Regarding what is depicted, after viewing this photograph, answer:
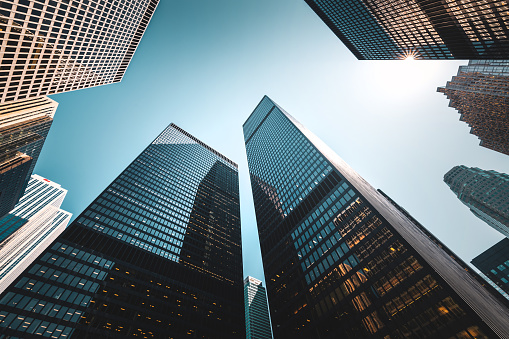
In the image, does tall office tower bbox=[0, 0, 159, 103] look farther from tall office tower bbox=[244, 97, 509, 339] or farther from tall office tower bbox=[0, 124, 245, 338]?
tall office tower bbox=[244, 97, 509, 339]

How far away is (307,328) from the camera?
4772 cm

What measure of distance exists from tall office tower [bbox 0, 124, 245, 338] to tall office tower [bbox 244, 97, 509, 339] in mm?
29069

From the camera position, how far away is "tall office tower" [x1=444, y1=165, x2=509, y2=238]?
360 feet

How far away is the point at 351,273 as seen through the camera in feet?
152

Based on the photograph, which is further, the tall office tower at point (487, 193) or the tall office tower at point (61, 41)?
the tall office tower at point (487, 193)

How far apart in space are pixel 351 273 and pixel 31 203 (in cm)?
20382

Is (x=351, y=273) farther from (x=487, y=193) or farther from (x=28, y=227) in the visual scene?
(x=28, y=227)

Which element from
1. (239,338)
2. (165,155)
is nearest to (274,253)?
(239,338)

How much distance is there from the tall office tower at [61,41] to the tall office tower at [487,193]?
169 meters

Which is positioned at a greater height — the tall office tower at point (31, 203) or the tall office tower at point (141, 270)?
the tall office tower at point (141, 270)

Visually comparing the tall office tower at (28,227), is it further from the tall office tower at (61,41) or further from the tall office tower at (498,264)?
the tall office tower at (498,264)

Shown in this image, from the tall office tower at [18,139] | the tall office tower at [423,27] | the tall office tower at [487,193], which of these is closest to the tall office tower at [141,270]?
the tall office tower at [18,139]

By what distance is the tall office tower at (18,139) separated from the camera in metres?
85.8

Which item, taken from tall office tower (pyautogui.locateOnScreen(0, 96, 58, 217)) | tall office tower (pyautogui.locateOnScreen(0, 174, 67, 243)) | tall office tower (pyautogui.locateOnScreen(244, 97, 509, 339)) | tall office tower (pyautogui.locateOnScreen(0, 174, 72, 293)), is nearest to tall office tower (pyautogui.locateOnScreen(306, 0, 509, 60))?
tall office tower (pyautogui.locateOnScreen(244, 97, 509, 339))
